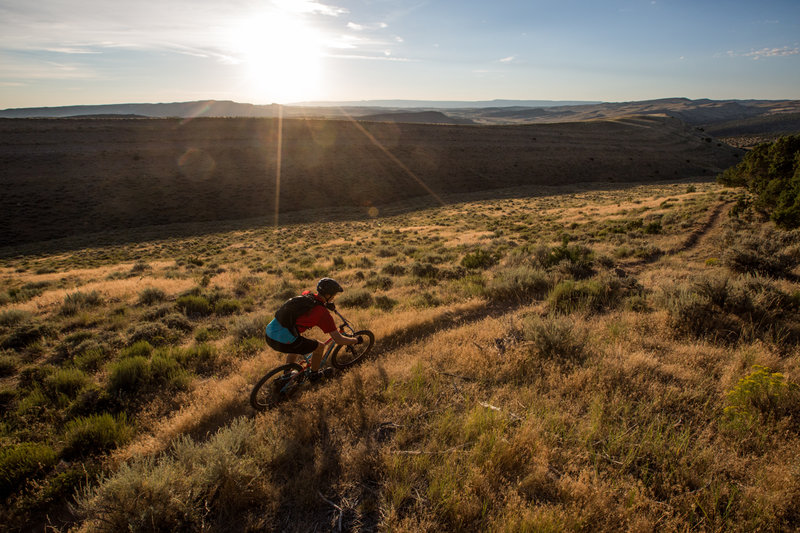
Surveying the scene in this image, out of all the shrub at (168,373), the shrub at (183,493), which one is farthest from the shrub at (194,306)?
the shrub at (183,493)

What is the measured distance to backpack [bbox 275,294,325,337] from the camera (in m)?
4.66

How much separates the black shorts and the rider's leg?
74 millimetres

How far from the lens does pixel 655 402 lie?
4.01 meters

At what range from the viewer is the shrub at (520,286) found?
838 centimetres

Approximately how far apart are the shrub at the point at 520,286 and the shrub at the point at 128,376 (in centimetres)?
721

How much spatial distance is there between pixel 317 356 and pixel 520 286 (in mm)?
5451

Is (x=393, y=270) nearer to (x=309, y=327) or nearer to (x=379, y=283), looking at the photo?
(x=379, y=283)

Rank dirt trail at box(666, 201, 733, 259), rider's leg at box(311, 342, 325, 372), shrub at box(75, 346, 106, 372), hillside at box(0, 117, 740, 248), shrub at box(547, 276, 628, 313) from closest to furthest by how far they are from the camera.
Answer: rider's leg at box(311, 342, 325, 372) < shrub at box(75, 346, 106, 372) < shrub at box(547, 276, 628, 313) < dirt trail at box(666, 201, 733, 259) < hillside at box(0, 117, 740, 248)

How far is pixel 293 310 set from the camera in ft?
15.3

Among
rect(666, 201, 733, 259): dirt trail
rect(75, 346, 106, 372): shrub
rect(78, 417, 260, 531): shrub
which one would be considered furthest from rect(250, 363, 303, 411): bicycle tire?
rect(666, 201, 733, 259): dirt trail

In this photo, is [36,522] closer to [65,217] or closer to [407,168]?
[65,217]

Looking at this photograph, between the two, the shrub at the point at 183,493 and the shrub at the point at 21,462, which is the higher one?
the shrub at the point at 183,493

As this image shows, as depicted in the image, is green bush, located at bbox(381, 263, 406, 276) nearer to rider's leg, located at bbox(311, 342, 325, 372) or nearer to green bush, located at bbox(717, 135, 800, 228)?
rider's leg, located at bbox(311, 342, 325, 372)

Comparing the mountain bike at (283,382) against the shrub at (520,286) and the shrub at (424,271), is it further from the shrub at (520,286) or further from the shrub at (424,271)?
the shrub at (424,271)
